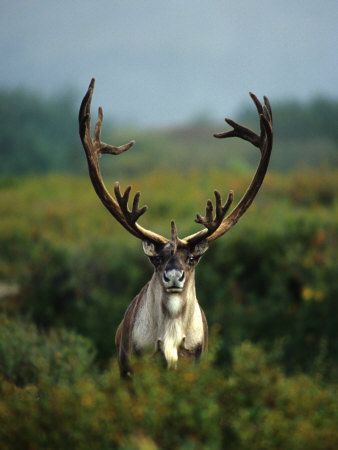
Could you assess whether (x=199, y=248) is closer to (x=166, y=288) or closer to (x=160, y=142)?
(x=166, y=288)

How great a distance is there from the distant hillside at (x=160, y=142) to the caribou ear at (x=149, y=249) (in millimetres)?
29299

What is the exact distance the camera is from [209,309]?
58.4 ft

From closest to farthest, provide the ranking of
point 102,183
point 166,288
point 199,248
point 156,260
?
point 166,288 < point 156,260 < point 199,248 < point 102,183

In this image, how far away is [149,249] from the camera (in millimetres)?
7324

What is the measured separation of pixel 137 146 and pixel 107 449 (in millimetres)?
49357

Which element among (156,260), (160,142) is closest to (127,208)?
(156,260)

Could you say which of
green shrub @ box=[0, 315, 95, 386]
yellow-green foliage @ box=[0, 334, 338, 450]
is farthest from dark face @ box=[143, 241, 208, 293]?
green shrub @ box=[0, 315, 95, 386]

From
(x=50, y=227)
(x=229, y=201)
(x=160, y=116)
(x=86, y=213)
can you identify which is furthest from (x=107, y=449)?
(x=160, y=116)

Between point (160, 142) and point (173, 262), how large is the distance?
48.5 m

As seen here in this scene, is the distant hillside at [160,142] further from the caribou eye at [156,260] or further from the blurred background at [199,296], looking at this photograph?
the caribou eye at [156,260]

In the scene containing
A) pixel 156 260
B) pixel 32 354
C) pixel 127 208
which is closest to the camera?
pixel 156 260

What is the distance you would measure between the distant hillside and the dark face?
29.3 metres

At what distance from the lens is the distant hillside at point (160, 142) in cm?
4531

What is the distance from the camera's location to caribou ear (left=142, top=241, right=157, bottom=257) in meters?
7.30
